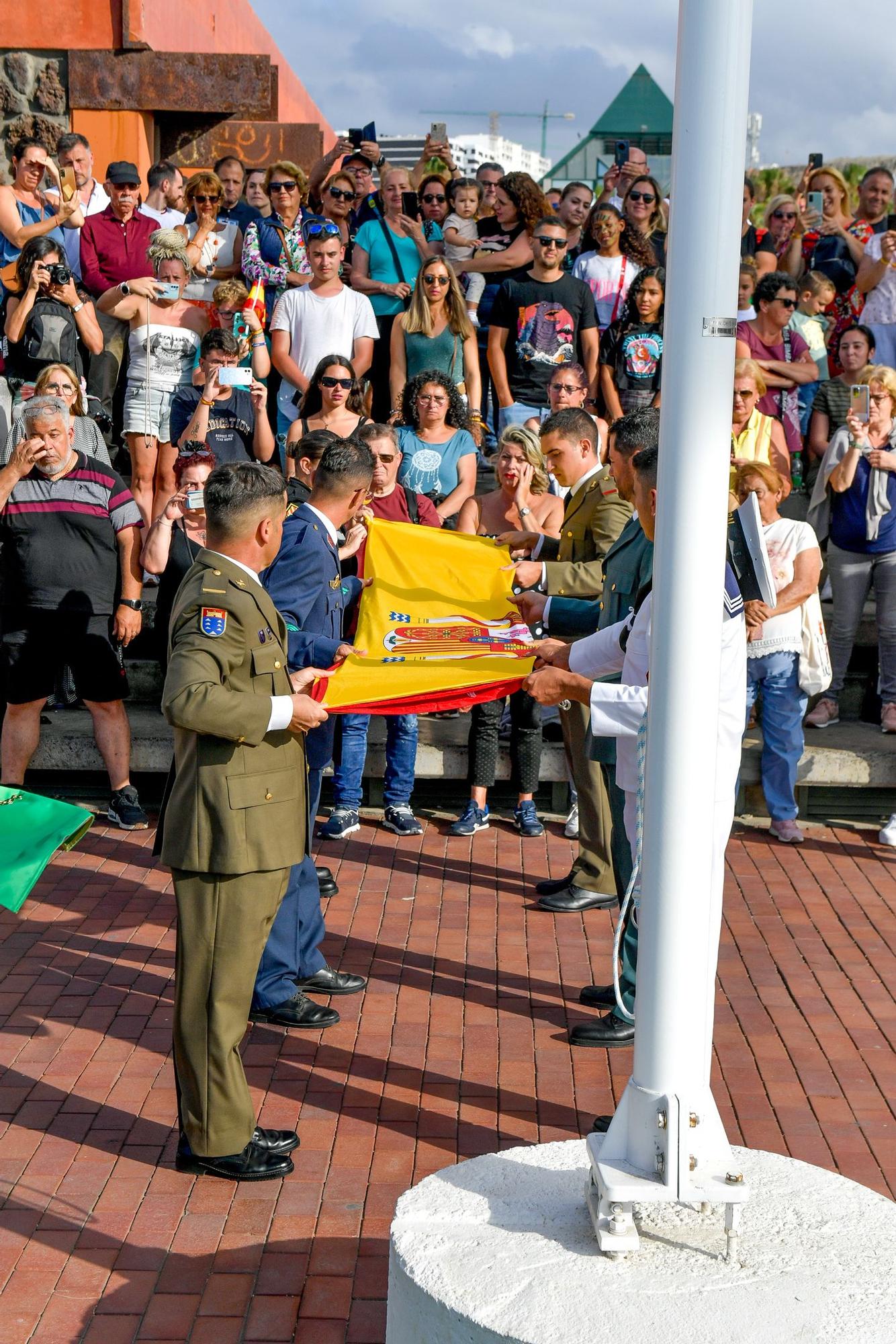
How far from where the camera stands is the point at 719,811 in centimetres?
469

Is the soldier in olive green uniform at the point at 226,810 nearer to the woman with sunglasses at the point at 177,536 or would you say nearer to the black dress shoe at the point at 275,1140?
the black dress shoe at the point at 275,1140

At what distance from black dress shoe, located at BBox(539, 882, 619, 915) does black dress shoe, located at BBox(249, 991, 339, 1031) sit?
1794mm

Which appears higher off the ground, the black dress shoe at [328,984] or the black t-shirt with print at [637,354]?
the black t-shirt with print at [637,354]

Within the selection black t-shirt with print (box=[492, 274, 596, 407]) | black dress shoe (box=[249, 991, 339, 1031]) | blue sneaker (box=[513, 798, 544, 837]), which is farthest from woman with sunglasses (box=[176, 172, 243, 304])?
black dress shoe (box=[249, 991, 339, 1031])

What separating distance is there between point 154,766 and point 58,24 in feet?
Result: 27.5

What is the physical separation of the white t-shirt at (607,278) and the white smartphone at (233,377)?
343cm

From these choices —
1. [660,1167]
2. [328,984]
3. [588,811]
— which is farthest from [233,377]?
[660,1167]

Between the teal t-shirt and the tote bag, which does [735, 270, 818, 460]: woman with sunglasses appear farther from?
the tote bag

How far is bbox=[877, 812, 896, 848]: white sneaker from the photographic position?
847 centimetres

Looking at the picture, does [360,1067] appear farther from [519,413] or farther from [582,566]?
[519,413]

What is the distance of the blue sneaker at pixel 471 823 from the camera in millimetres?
8758

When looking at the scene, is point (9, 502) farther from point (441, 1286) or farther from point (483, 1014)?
point (441, 1286)

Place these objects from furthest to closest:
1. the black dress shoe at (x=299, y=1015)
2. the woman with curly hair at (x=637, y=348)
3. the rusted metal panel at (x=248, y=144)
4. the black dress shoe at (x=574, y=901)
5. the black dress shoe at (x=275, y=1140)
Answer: the rusted metal panel at (x=248, y=144) < the woman with curly hair at (x=637, y=348) < the black dress shoe at (x=574, y=901) < the black dress shoe at (x=299, y=1015) < the black dress shoe at (x=275, y=1140)

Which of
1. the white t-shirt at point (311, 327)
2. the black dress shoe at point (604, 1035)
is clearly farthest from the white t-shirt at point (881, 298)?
the black dress shoe at point (604, 1035)
